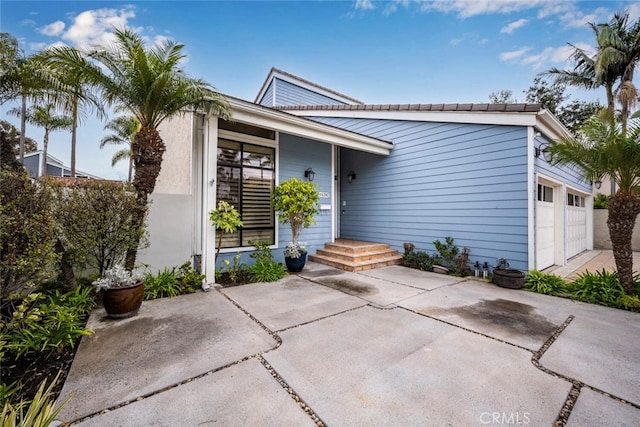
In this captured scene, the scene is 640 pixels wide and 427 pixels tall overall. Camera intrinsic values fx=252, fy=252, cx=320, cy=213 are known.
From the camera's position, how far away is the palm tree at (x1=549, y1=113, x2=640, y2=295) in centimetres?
380

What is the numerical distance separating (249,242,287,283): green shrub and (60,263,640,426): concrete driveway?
4.24ft

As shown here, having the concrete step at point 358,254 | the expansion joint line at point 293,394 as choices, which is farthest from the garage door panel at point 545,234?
the expansion joint line at point 293,394

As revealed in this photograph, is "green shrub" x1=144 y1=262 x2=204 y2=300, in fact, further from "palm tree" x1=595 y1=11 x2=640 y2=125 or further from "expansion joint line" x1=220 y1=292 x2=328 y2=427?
"palm tree" x1=595 y1=11 x2=640 y2=125

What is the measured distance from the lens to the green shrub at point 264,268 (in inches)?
206

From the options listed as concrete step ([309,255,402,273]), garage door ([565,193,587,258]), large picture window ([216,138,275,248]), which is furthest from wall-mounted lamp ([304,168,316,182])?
garage door ([565,193,587,258])

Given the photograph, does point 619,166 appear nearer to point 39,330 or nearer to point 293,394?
point 293,394

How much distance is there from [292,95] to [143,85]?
27.6 feet

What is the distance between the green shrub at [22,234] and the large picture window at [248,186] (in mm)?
3078

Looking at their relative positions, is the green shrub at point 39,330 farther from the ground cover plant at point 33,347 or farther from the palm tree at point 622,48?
the palm tree at point 622,48

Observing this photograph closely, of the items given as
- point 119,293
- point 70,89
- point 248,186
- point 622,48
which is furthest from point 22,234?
point 622,48

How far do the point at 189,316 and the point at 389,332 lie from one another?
264 centimetres

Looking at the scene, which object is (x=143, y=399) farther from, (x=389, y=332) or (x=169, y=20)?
(x=169, y=20)

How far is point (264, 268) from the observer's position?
5.43 m

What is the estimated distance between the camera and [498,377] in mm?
2121
